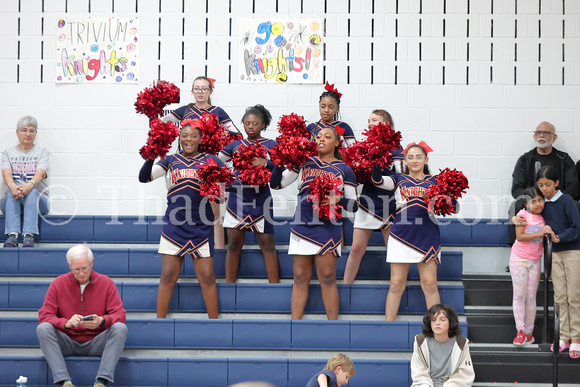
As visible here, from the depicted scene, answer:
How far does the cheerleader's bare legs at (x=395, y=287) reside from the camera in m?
5.32

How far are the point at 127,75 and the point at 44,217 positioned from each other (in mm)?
1578

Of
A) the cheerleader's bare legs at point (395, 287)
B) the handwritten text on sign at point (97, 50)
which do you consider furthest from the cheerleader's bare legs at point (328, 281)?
the handwritten text on sign at point (97, 50)

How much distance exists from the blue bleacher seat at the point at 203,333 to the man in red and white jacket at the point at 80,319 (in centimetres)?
49

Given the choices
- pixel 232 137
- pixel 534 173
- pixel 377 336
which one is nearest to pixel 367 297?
pixel 377 336

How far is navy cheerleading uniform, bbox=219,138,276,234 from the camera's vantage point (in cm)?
566

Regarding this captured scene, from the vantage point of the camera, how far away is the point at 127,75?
7.08 metres

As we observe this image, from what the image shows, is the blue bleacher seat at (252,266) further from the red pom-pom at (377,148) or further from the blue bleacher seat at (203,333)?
the red pom-pom at (377,148)

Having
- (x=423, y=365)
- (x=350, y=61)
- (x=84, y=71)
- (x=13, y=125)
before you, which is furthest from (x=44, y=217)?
(x=423, y=365)

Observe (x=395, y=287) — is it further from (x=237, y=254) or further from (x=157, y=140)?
(x=157, y=140)

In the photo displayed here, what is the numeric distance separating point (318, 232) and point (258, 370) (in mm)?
1052

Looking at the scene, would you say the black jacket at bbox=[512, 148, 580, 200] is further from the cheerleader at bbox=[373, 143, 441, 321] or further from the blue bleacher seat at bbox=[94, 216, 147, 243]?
the blue bleacher seat at bbox=[94, 216, 147, 243]

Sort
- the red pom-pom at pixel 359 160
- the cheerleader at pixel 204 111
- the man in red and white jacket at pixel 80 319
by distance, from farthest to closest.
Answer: the cheerleader at pixel 204 111 < the red pom-pom at pixel 359 160 < the man in red and white jacket at pixel 80 319

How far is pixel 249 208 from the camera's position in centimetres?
567

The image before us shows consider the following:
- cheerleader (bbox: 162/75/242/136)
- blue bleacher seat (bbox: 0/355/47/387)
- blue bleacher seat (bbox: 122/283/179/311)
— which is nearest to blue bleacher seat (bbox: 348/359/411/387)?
blue bleacher seat (bbox: 122/283/179/311)
